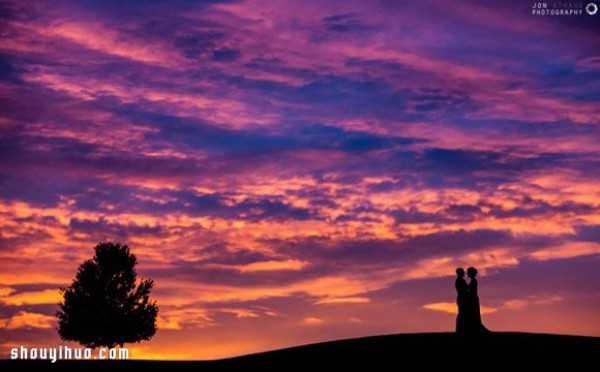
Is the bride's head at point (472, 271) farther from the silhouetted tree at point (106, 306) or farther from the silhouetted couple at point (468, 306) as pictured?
the silhouetted tree at point (106, 306)

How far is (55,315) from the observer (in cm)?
6222

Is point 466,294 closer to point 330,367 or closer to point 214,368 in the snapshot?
point 330,367

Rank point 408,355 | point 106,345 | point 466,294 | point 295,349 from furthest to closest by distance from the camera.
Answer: point 106,345
point 295,349
point 408,355
point 466,294

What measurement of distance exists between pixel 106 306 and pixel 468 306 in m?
38.0

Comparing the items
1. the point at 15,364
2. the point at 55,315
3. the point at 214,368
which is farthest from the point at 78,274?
the point at 214,368

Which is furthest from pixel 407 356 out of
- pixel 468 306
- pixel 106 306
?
pixel 106 306

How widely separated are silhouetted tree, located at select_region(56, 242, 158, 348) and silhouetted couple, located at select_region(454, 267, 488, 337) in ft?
118

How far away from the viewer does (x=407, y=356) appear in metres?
36.7

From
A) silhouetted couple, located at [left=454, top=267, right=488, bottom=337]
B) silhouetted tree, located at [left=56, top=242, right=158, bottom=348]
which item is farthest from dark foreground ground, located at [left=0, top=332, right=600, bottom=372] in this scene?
silhouetted tree, located at [left=56, top=242, right=158, bottom=348]

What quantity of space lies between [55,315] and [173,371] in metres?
26.7

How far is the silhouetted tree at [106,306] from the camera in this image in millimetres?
61875

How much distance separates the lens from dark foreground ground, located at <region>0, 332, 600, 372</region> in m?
34.2

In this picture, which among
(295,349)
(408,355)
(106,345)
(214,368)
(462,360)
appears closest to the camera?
(462,360)

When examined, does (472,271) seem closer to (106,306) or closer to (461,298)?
(461,298)
